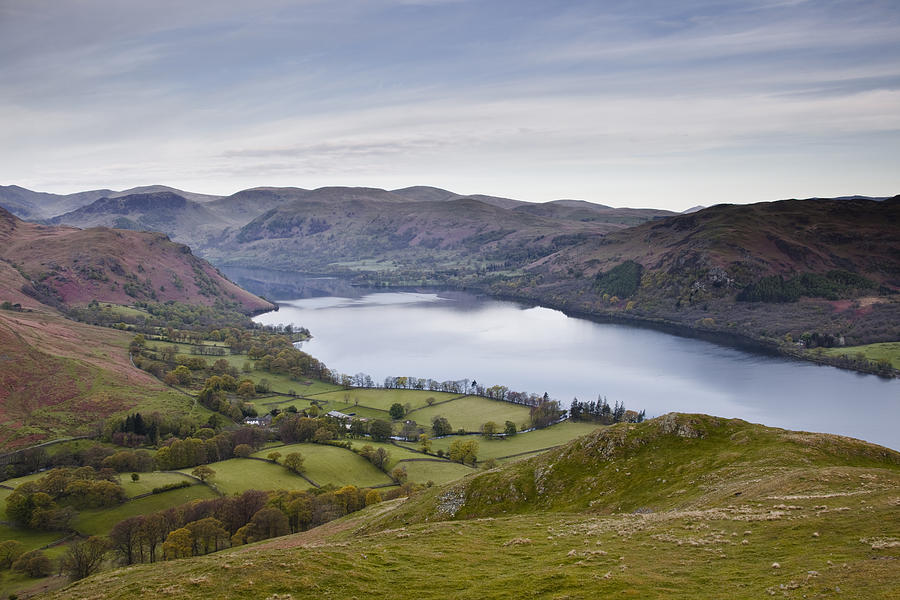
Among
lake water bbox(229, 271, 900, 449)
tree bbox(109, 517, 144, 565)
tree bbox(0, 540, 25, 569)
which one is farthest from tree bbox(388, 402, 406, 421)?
tree bbox(0, 540, 25, 569)

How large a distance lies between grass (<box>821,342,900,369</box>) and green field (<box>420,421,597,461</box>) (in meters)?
116

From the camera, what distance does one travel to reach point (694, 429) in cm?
4381

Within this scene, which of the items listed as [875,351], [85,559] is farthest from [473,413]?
[875,351]

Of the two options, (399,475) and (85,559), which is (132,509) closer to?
(85,559)

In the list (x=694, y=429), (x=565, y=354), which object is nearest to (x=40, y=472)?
(x=694, y=429)

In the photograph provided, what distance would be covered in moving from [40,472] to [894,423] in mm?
168111

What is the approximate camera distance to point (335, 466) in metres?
89.0

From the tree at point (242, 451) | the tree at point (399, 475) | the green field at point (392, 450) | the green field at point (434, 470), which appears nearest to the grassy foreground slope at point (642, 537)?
the tree at point (399, 475)

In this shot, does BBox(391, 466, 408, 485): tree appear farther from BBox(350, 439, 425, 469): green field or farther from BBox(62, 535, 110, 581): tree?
BBox(62, 535, 110, 581): tree

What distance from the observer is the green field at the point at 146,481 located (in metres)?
76.6

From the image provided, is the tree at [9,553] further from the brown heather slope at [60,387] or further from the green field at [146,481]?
the brown heather slope at [60,387]

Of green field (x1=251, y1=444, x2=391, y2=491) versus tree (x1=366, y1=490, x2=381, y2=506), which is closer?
tree (x1=366, y1=490, x2=381, y2=506)

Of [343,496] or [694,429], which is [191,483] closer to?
[343,496]

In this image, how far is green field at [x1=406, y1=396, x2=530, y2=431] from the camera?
11456 cm
